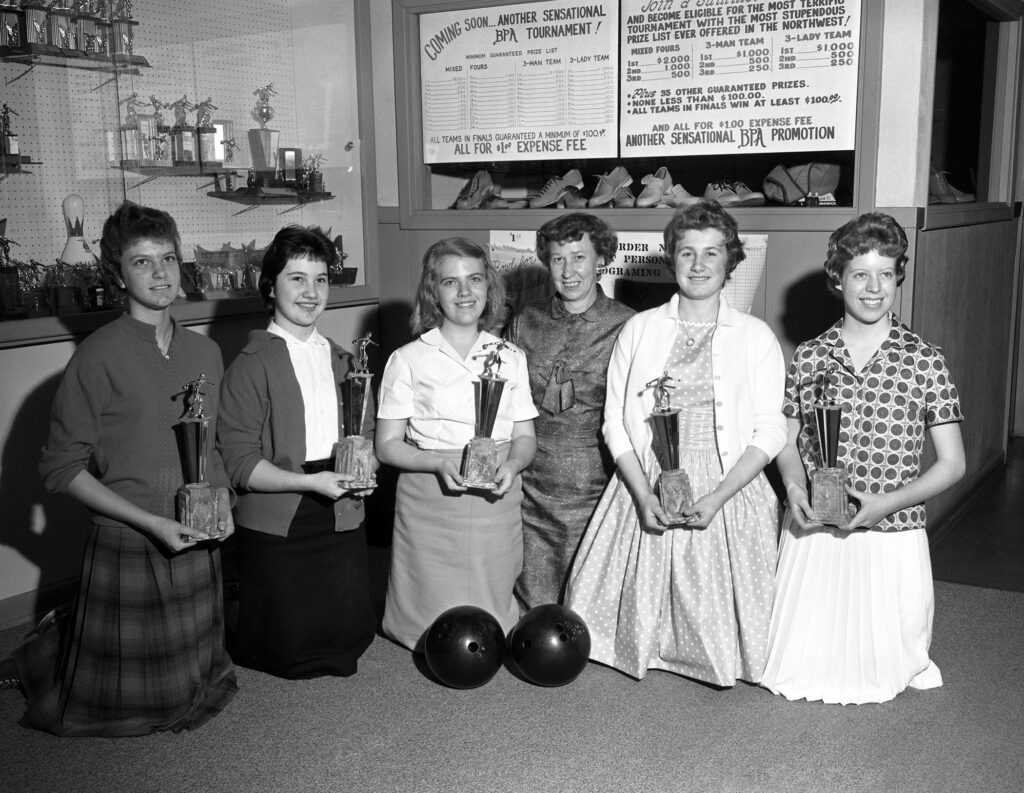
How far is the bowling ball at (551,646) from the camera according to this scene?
10.7ft

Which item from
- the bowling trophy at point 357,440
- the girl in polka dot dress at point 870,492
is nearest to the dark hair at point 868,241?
the girl in polka dot dress at point 870,492

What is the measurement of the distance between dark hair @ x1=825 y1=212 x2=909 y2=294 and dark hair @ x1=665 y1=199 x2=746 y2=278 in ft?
1.00

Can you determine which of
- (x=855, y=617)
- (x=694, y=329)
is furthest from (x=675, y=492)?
(x=855, y=617)

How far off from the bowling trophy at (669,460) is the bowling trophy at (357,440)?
34.7 inches

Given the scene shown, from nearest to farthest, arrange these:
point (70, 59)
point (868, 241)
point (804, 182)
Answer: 1. point (868, 241)
2. point (70, 59)
3. point (804, 182)

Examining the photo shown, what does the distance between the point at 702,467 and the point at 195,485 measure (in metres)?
1.55

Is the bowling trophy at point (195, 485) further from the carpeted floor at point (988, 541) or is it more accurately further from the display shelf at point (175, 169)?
the carpeted floor at point (988, 541)

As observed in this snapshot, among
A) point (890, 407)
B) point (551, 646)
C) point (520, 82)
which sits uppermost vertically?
point (520, 82)

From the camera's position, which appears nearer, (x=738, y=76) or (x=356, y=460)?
(x=356, y=460)

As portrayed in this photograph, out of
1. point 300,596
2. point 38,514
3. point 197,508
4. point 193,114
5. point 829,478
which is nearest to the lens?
point 197,508

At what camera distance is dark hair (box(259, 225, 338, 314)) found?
3.30 meters

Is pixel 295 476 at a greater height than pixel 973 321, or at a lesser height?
lesser

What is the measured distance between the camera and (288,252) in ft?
10.8

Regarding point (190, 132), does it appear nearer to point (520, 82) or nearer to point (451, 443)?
point (520, 82)
